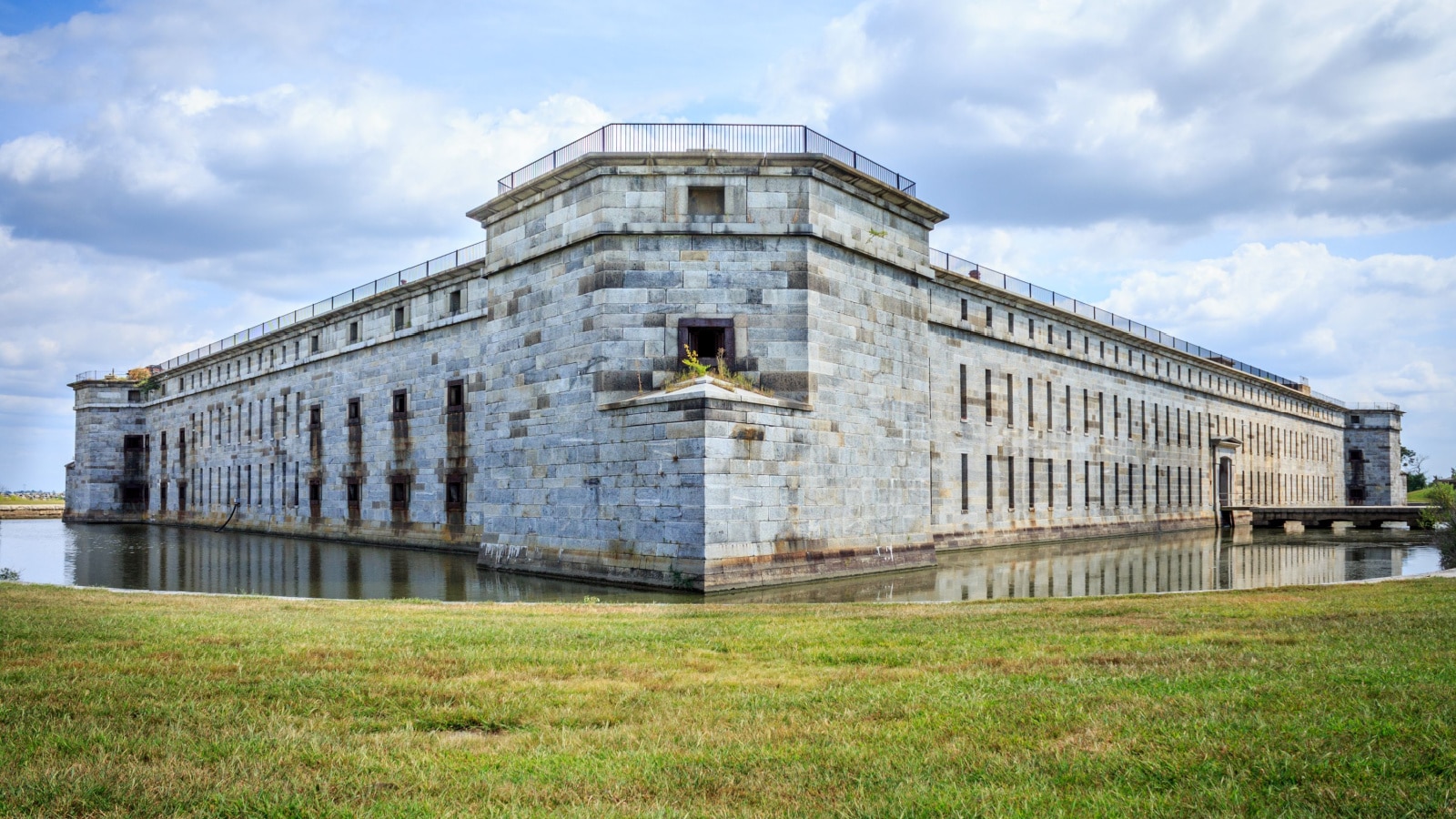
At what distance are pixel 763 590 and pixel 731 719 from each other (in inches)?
537

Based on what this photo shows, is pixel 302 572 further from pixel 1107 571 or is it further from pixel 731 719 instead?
pixel 731 719

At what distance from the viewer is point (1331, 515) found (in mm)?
52250

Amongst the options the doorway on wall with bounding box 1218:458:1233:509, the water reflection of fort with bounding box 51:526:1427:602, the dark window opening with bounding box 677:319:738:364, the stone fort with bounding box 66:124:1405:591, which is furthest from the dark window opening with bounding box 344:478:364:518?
the doorway on wall with bounding box 1218:458:1233:509

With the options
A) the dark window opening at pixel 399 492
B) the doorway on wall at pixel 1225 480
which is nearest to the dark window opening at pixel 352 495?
the dark window opening at pixel 399 492

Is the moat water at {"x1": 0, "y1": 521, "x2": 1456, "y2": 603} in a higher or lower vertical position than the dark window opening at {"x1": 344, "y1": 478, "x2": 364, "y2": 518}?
lower

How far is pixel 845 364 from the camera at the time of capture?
23438 mm

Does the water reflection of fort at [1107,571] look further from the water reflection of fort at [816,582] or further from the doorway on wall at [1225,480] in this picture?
the doorway on wall at [1225,480]

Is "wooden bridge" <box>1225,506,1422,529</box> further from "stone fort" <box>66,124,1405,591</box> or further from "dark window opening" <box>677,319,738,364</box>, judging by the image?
"dark window opening" <box>677,319,738,364</box>

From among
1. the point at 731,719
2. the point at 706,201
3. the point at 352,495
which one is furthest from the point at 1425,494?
the point at 352,495

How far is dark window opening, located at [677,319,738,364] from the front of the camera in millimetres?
21969

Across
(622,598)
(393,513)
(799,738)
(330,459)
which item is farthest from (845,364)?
(330,459)

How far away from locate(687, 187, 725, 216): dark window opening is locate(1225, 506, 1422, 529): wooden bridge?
43090mm

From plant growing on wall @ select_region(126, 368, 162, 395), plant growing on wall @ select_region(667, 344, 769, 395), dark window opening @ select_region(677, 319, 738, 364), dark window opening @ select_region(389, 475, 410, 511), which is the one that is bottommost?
dark window opening @ select_region(389, 475, 410, 511)

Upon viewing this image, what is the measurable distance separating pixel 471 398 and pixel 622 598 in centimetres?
1695
